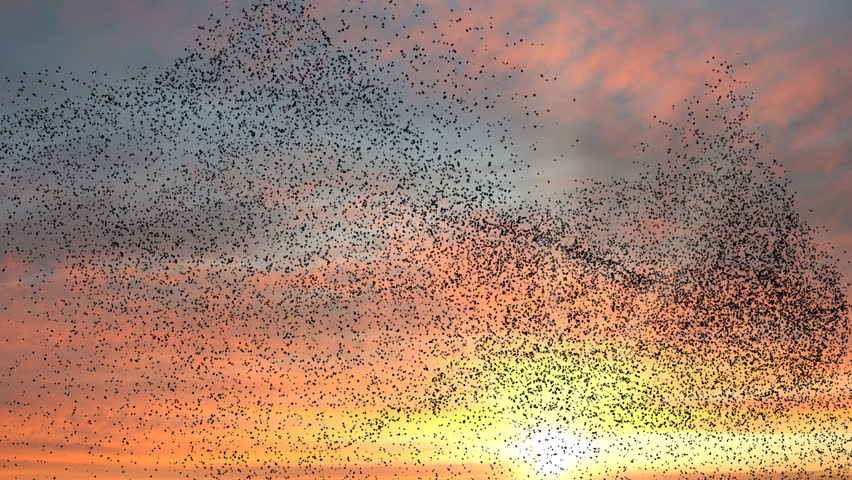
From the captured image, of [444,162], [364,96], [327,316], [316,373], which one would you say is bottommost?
[316,373]

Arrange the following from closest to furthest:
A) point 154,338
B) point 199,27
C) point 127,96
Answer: point 199,27 → point 127,96 → point 154,338

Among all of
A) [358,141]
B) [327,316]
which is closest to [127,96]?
[358,141]

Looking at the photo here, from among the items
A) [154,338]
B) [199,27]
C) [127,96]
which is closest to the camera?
[199,27]

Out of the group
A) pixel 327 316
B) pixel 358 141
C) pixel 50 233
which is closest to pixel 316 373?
pixel 327 316

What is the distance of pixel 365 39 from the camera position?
3500cm

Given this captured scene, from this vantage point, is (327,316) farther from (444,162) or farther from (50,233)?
(50,233)

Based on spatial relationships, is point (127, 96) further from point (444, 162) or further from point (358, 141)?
point (444, 162)

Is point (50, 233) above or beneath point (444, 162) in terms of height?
beneath

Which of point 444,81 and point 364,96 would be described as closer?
point 444,81

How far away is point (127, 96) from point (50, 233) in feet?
21.6

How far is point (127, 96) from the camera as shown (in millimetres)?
37312

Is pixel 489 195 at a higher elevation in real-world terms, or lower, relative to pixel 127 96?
lower

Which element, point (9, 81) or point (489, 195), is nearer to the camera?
point (9, 81)

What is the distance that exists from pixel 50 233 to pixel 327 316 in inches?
460
